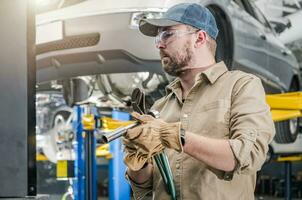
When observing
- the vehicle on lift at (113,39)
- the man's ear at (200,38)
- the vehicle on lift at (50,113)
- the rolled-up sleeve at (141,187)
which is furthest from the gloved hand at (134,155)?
the vehicle on lift at (50,113)

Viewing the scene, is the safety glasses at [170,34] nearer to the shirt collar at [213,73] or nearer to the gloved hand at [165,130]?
the shirt collar at [213,73]

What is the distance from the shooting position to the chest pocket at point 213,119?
5.94ft

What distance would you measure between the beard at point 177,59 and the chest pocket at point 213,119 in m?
0.15

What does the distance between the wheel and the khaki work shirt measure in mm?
3505

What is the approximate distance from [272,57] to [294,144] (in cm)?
141

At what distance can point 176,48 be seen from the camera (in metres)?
1.88

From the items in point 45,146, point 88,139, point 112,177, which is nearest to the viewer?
point 88,139

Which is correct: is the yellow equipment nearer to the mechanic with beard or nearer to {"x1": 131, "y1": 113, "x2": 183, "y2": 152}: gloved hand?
the mechanic with beard

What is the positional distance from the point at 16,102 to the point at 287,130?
397 cm

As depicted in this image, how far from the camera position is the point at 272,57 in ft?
15.8

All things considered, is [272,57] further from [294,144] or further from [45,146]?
[45,146]

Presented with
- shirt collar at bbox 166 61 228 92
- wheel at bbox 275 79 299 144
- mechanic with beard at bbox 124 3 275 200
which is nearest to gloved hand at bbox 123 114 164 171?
mechanic with beard at bbox 124 3 275 200

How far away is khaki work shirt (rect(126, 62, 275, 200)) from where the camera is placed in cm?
173

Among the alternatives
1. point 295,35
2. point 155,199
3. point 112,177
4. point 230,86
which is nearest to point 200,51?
point 230,86
